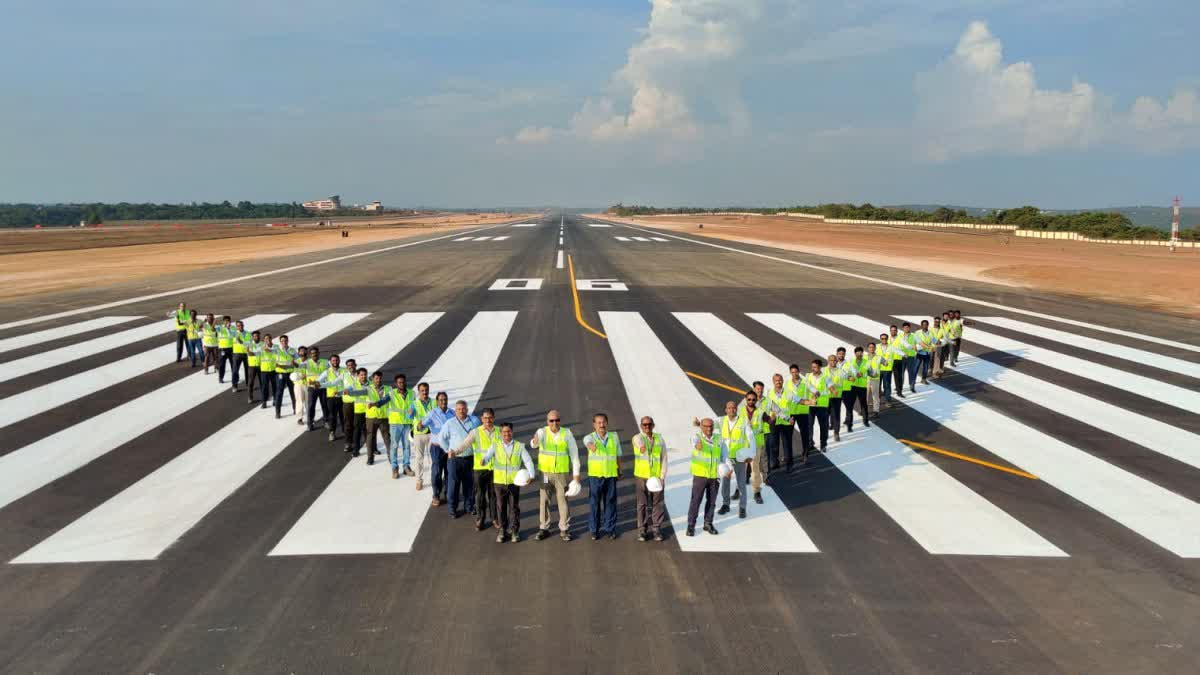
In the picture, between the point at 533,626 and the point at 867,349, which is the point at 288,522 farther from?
the point at 867,349

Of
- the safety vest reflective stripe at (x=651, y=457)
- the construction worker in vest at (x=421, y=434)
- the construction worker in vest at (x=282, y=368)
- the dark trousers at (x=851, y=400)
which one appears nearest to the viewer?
the safety vest reflective stripe at (x=651, y=457)

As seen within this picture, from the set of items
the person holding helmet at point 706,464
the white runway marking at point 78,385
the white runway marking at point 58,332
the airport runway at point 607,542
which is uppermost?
the person holding helmet at point 706,464

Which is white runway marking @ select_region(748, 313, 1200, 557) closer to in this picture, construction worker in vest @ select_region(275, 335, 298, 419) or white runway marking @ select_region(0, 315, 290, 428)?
construction worker in vest @ select_region(275, 335, 298, 419)

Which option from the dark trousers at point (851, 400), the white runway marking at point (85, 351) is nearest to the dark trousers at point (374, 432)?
the dark trousers at point (851, 400)

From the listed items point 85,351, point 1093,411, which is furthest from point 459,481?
point 85,351

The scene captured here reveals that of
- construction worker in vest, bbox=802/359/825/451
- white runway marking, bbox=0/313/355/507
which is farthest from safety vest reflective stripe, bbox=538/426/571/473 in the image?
white runway marking, bbox=0/313/355/507

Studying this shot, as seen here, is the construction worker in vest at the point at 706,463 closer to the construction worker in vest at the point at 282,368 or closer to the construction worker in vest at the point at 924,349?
the construction worker in vest at the point at 924,349

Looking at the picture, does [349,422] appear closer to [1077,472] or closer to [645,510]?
[645,510]

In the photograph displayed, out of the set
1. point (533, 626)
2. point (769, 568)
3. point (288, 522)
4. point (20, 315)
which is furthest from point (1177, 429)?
point (20, 315)
